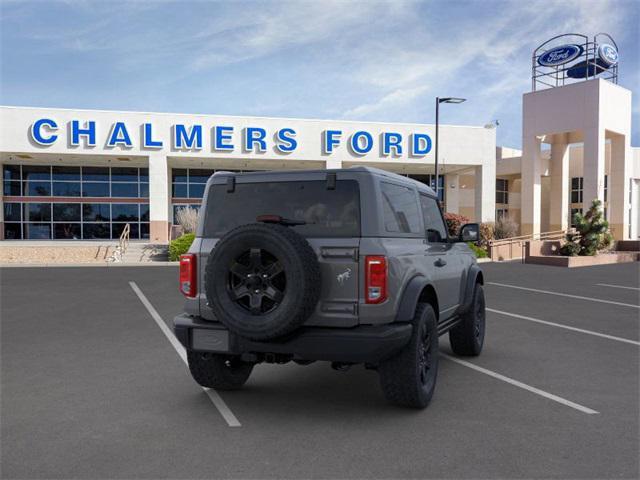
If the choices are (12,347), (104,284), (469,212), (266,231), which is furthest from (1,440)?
(469,212)

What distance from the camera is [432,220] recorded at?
629 centimetres

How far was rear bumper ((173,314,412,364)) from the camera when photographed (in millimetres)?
4336

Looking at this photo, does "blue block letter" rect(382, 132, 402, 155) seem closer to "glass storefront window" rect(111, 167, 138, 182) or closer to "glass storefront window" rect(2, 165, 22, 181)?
"glass storefront window" rect(111, 167, 138, 182)

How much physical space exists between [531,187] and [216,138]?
18.5 meters

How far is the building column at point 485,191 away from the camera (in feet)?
115

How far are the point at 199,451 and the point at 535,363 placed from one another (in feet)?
14.0

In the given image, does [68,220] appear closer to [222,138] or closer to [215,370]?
[222,138]

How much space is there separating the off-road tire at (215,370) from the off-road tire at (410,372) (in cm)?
149

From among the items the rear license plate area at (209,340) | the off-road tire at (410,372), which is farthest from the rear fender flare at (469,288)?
the rear license plate area at (209,340)

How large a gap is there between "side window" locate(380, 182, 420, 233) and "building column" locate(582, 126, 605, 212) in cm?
2931

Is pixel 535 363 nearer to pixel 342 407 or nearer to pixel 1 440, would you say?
pixel 342 407

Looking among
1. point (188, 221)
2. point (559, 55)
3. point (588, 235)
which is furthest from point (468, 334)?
point (559, 55)

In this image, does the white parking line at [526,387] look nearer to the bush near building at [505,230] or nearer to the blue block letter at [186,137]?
the bush near building at [505,230]

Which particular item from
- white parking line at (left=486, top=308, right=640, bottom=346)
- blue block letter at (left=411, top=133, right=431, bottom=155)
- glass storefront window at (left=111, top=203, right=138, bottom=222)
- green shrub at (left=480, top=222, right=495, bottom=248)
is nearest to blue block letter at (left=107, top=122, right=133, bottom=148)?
glass storefront window at (left=111, top=203, right=138, bottom=222)
